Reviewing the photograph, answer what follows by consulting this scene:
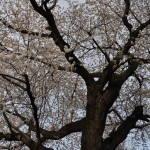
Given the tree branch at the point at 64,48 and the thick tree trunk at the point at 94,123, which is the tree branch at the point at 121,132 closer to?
the thick tree trunk at the point at 94,123

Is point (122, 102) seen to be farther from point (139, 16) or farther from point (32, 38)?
point (32, 38)

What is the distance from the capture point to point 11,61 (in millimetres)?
8336

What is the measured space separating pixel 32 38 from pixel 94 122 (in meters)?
2.79

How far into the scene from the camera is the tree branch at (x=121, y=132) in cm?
1030

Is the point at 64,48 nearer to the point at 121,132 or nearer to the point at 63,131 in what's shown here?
the point at 63,131

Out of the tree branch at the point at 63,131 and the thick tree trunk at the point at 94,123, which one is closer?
the thick tree trunk at the point at 94,123

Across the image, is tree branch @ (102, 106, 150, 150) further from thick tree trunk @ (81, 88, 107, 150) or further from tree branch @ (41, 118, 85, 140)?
tree branch @ (41, 118, 85, 140)

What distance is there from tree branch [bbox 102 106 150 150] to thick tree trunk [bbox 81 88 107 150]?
1.30 ft

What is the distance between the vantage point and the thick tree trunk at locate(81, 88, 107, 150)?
9.84 meters

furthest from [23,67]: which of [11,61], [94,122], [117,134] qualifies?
[117,134]

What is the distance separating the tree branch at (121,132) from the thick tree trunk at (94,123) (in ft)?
1.30

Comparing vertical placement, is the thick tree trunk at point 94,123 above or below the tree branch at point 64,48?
below

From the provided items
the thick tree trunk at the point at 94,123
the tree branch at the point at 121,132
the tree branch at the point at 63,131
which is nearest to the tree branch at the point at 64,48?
the thick tree trunk at the point at 94,123

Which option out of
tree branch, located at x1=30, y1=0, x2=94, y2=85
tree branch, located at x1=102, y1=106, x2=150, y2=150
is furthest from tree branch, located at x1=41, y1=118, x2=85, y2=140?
A: tree branch, located at x1=30, y1=0, x2=94, y2=85
